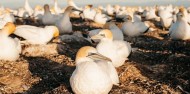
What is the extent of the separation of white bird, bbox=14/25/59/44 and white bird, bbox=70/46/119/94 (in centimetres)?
642

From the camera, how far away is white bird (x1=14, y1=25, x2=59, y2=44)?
14.2 metres

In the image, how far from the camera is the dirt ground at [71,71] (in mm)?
9438

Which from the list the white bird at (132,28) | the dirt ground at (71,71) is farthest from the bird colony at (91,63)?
the white bird at (132,28)

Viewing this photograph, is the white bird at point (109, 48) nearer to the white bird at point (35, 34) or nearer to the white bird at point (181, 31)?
the white bird at point (35, 34)

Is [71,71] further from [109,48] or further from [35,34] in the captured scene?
[35,34]

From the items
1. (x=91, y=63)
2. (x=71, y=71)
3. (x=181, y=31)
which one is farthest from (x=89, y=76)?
(x=181, y=31)

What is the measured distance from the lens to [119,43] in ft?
39.3

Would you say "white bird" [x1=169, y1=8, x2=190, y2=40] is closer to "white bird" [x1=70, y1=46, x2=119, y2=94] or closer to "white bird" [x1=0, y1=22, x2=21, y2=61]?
"white bird" [x1=0, y1=22, x2=21, y2=61]

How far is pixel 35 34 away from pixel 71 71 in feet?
12.7

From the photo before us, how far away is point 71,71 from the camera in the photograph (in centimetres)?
1105

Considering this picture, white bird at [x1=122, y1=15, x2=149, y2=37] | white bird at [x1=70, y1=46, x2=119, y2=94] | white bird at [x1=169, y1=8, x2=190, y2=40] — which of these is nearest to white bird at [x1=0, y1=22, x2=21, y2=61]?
white bird at [x1=70, y1=46, x2=119, y2=94]

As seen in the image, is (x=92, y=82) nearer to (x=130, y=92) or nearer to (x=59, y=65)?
(x=130, y=92)

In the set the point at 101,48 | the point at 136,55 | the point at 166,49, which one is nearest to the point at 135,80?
the point at 101,48

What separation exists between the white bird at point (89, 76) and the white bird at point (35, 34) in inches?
253
